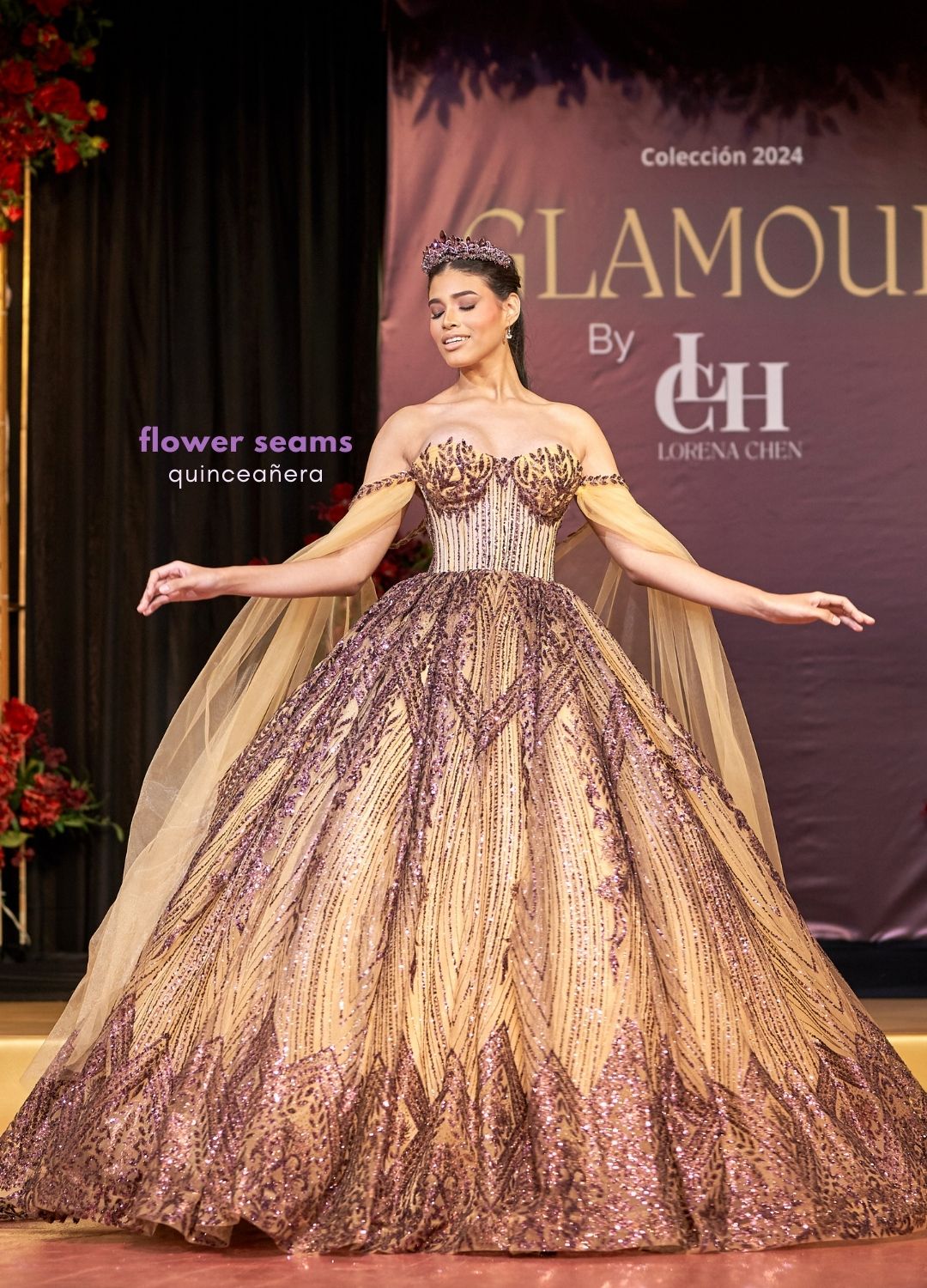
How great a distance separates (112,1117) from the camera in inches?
94.0

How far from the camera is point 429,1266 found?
2166 millimetres

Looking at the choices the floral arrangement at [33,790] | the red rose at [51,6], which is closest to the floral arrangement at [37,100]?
the red rose at [51,6]

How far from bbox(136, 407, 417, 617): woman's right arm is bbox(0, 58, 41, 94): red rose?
202 cm

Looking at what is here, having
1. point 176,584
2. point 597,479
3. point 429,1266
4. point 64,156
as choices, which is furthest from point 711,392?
point 429,1266

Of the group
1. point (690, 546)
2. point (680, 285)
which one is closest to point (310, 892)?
point (690, 546)

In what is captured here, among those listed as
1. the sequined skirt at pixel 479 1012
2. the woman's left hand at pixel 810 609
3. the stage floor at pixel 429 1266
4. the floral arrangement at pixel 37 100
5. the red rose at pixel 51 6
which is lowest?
the stage floor at pixel 429 1266

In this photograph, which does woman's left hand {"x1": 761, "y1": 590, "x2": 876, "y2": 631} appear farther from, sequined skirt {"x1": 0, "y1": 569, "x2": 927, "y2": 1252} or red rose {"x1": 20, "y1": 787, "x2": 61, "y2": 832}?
red rose {"x1": 20, "y1": 787, "x2": 61, "y2": 832}

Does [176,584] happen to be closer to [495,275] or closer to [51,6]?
[495,275]

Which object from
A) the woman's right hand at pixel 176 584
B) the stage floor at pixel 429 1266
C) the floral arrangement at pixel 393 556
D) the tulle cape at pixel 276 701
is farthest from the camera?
the floral arrangement at pixel 393 556

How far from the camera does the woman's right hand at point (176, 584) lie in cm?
263

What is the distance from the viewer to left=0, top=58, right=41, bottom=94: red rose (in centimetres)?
444

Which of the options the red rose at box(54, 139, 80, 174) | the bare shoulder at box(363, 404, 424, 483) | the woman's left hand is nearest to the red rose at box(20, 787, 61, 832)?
the red rose at box(54, 139, 80, 174)

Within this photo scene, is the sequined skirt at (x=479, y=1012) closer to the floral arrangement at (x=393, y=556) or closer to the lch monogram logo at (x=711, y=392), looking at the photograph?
the floral arrangement at (x=393, y=556)

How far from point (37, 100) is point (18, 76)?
0.07 metres
